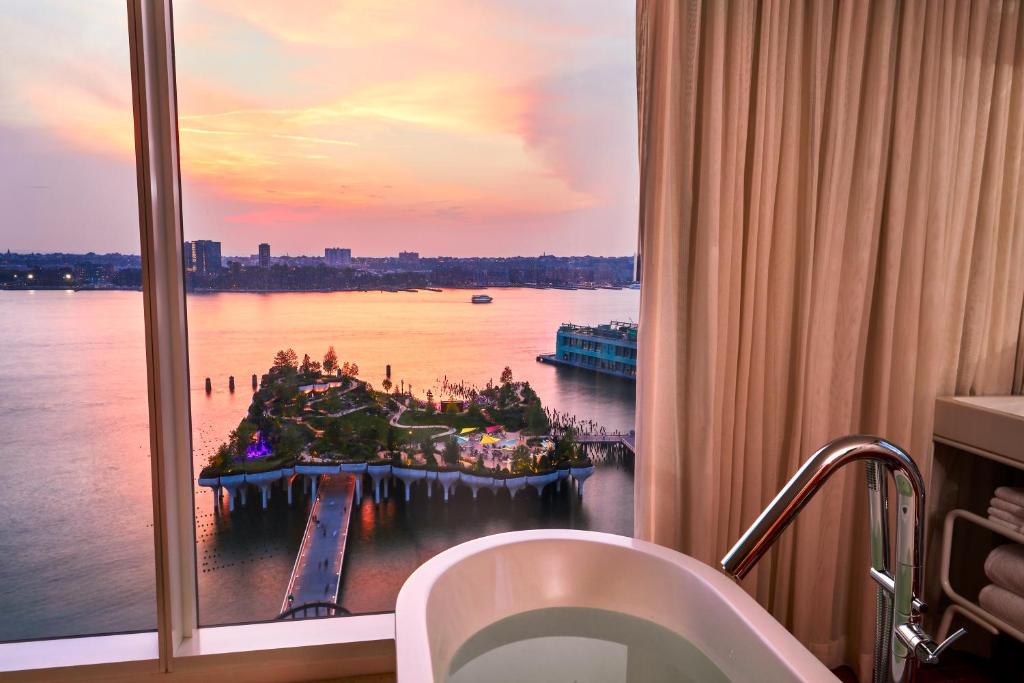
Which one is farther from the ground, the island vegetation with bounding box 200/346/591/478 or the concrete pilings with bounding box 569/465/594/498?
the island vegetation with bounding box 200/346/591/478

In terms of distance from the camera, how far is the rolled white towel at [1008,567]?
1.68 meters

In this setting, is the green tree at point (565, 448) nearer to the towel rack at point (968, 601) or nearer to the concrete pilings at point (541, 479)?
the concrete pilings at point (541, 479)

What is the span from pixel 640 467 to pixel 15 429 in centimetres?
174

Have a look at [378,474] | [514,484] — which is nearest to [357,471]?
[378,474]

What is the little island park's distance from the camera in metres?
1.96

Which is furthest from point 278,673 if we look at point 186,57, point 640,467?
point 186,57

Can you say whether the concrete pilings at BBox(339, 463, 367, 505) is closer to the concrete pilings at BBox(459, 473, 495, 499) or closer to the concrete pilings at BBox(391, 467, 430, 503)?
the concrete pilings at BBox(391, 467, 430, 503)

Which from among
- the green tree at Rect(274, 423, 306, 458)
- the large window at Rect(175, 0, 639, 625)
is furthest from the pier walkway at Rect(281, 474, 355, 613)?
the green tree at Rect(274, 423, 306, 458)

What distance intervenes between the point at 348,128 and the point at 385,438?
3.08ft

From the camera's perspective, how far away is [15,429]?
5.90 ft

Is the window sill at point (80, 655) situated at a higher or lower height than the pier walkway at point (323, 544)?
lower

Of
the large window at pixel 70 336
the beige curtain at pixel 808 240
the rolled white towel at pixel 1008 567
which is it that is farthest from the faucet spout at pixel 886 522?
the large window at pixel 70 336

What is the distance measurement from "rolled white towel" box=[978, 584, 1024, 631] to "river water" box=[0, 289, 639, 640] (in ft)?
3.27

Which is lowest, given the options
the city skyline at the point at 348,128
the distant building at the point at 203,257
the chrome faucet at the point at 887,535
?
the chrome faucet at the point at 887,535
